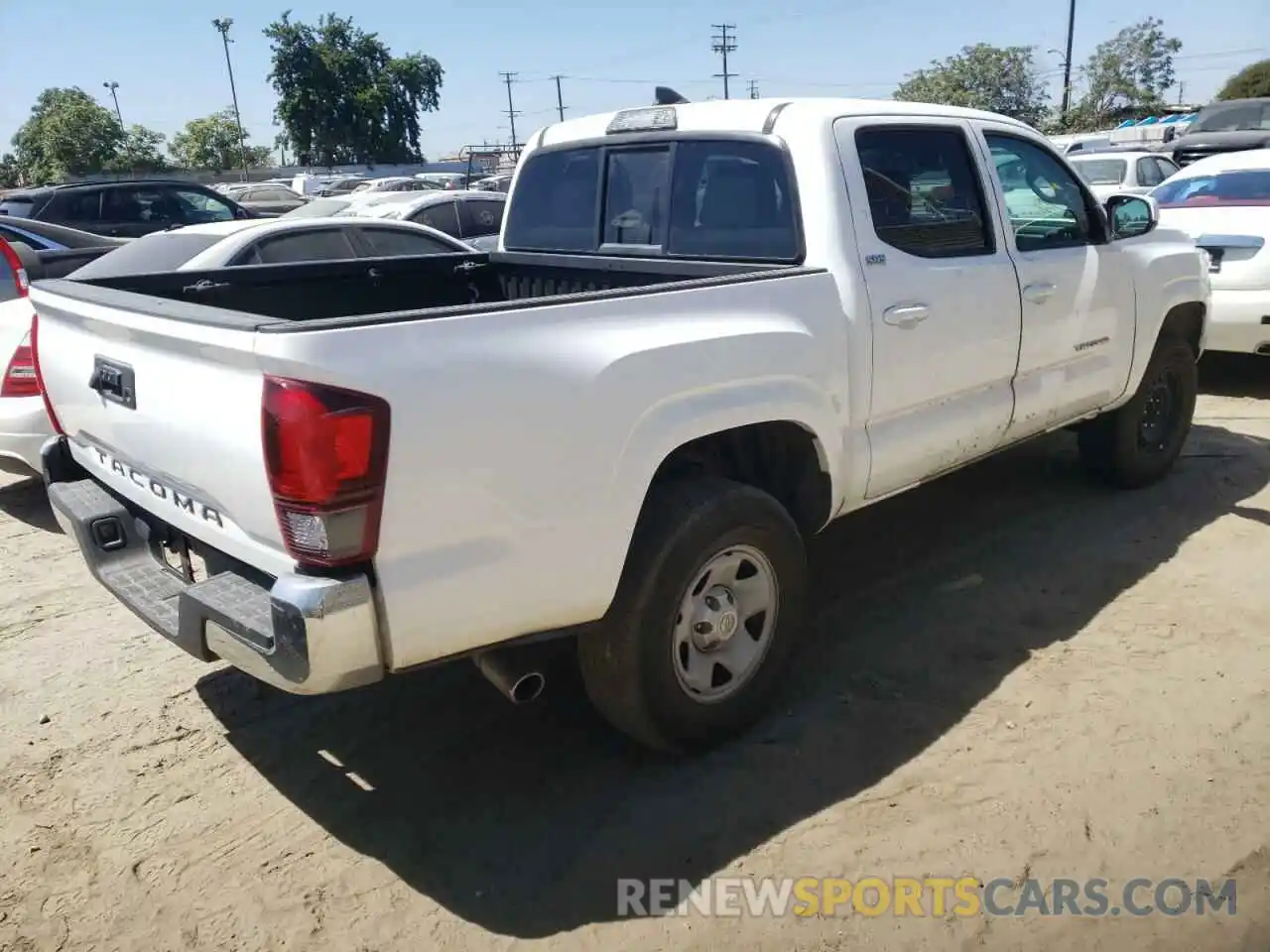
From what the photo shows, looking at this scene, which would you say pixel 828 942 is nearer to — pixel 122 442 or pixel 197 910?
pixel 197 910

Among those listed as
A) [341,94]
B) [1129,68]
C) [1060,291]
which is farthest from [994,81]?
[1060,291]

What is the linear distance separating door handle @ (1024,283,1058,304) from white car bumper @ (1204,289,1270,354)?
139 inches

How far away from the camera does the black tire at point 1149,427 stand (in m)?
5.30

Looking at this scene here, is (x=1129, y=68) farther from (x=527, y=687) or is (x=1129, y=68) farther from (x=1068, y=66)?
(x=527, y=687)

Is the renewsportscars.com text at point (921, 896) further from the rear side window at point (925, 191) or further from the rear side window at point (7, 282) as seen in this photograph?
the rear side window at point (7, 282)

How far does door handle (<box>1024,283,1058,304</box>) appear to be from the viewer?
4.15 meters

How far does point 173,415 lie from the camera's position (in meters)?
2.63

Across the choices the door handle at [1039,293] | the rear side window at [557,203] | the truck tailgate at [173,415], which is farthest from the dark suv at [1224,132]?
the truck tailgate at [173,415]

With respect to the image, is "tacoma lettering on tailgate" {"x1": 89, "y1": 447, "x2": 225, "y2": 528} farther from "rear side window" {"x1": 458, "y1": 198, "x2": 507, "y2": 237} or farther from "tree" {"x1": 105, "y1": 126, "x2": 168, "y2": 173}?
"tree" {"x1": 105, "y1": 126, "x2": 168, "y2": 173}

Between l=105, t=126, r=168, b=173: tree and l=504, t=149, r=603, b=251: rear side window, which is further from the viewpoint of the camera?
l=105, t=126, r=168, b=173: tree

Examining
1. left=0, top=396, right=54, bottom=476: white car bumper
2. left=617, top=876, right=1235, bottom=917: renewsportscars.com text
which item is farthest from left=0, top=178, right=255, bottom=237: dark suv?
left=617, top=876, right=1235, bottom=917: renewsportscars.com text

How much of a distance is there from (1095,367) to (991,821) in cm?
262

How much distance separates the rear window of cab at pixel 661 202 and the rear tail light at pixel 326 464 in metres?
1.80

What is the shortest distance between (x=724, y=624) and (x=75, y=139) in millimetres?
71554
